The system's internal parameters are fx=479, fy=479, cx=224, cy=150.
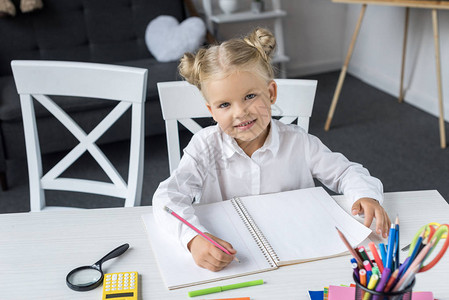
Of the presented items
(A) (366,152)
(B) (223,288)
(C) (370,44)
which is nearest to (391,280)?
(B) (223,288)

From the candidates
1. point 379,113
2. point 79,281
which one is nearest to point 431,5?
point 379,113

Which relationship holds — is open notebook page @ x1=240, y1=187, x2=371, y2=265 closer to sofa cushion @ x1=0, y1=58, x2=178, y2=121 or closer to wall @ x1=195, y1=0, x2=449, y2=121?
sofa cushion @ x1=0, y1=58, x2=178, y2=121

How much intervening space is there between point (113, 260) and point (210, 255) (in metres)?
0.17

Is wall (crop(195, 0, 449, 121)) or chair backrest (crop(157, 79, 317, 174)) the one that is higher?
chair backrest (crop(157, 79, 317, 174))

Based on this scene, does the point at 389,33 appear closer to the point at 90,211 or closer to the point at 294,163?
the point at 294,163

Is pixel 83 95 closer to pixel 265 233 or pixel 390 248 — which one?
pixel 265 233

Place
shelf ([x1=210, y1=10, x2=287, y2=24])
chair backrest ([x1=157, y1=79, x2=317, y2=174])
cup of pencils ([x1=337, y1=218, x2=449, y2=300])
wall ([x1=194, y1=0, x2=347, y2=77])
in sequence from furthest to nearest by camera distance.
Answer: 1. wall ([x1=194, y1=0, x2=347, y2=77])
2. shelf ([x1=210, y1=10, x2=287, y2=24])
3. chair backrest ([x1=157, y1=79, x2=317, y2=174])
4. cup of pencils ([x1=337, y1=218, x2=449, y2=300])

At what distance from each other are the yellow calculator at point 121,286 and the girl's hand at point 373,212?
44 cm

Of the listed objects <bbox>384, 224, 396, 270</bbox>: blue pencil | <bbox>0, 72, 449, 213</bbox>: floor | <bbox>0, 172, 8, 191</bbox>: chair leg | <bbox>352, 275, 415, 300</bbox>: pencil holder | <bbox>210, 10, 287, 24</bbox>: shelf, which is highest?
<bbox>210, 10, 287, 24</bbox>: shelf

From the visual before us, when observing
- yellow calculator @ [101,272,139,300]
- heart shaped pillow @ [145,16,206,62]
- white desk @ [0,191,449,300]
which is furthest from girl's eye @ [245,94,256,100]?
heart shaped pillow @ [145,16,206,62]

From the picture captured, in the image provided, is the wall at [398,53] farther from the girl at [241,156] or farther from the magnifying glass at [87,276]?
the magnifying glass at [87,276]

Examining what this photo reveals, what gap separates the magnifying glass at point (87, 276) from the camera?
753 millimetres

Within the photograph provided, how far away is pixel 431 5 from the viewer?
232cm

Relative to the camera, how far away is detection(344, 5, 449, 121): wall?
2.95 metres
